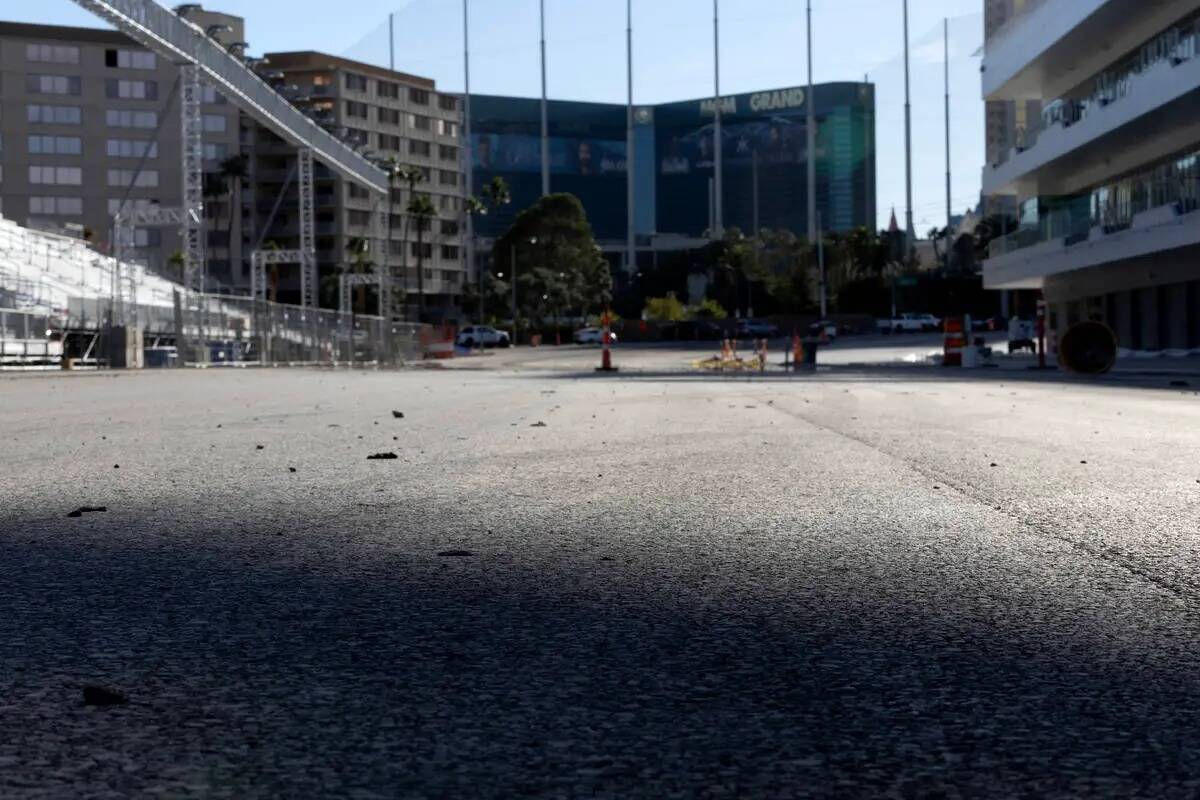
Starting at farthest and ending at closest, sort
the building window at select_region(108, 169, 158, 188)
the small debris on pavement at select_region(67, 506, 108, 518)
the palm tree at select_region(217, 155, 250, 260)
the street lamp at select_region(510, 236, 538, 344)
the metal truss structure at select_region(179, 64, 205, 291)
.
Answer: the palm tree at select_region(217, 155, 250, 260) < the building window at select_region(108, 169, 158, 188) < the street lamp at select_region(510, 236, 538, 344) < the metal truss structure at select_region(179, 64, 205, 291) < the small debris on pavement at select_region(67, 506, 108, 518)

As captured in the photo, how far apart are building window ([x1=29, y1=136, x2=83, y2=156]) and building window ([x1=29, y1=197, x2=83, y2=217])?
11.8ft

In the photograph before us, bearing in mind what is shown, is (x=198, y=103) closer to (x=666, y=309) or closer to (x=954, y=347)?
(x=954, y=347)

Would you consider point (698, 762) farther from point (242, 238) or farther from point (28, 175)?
point (242, 238)

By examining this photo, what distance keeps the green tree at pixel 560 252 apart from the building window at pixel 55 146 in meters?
36.4

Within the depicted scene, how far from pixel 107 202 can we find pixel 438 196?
44.1 meters

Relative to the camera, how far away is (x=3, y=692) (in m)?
3.92

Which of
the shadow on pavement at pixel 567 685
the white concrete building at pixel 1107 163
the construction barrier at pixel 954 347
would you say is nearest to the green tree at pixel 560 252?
the white concrete building at pixel 1107 163

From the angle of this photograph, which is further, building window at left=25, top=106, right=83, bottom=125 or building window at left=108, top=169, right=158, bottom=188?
building window at left=108, top=169, right=158, bottom=188

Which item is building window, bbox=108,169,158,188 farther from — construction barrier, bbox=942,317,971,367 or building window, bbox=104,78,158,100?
construction barrier, bbox=942,317,971,367

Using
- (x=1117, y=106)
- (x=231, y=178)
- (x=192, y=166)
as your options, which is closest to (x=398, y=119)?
(x=231, y=178)

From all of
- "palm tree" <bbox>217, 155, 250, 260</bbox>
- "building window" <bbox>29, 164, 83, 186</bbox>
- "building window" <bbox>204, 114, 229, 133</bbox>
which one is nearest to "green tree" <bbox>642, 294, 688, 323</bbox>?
"palm tree" <bbox>217, 155, 250, 260</bbox>

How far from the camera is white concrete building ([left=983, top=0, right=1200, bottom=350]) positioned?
166ft

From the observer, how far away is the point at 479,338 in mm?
107562

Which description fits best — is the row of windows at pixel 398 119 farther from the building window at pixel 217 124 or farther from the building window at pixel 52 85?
the building window at pixel 52 85
